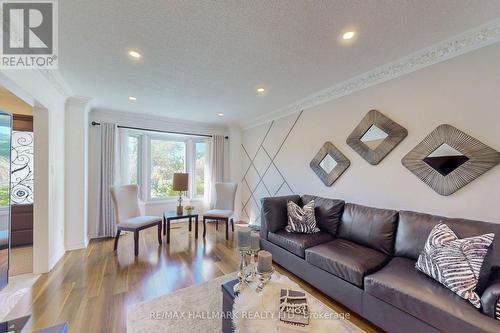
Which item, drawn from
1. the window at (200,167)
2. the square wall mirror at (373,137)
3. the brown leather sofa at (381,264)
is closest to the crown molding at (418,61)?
the square wall mirror at (373,137)

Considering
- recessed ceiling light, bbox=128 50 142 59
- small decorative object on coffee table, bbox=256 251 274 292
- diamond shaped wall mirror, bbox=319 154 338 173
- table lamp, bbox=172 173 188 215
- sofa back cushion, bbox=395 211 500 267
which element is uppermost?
recessed ceiling light, bbox=128 50 142 59

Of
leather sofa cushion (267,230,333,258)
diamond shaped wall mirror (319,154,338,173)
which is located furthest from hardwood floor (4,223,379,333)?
diamond shaped wall mirror (319,154,338,173)

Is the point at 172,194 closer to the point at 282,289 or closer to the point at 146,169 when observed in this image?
the point at 146,169

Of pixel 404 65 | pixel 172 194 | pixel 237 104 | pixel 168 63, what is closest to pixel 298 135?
pixel 237 104

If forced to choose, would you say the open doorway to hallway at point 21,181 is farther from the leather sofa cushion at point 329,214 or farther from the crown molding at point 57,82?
the leather sofa cushion at point 329,214

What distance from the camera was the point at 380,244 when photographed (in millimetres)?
2168

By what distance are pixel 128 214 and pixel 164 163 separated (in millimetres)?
1677

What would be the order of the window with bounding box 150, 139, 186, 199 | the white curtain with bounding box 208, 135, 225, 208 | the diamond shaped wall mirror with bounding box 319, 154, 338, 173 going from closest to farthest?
the diamond shaped wall mirror with bounding box 319, 154, 338, 173, the window with bounding box 150, 139, 186, 199, the white curtain with bounding box 208, 135, 225, 208

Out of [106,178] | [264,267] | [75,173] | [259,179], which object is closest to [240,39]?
[264,267]

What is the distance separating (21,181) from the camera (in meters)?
3.48

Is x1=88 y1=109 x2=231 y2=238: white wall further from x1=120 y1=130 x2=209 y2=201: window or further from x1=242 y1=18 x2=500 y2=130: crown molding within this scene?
x1=242 y1=18 x2=500 y2=130: crown molding

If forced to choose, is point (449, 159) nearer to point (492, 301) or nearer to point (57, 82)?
point (492, 301)

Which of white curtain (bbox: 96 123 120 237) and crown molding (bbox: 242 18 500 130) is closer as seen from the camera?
crown molding (bbox: 242 18 500 130)

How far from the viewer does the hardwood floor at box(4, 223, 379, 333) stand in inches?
70.2
